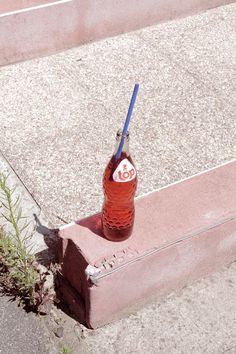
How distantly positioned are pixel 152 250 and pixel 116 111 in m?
2.29

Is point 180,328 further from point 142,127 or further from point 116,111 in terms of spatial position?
point 116,111

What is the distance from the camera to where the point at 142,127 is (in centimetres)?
486

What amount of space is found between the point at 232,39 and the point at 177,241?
12.3ft

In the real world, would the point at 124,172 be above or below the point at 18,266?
above

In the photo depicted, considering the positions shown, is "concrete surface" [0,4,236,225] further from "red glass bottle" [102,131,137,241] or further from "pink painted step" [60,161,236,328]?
"red glass bottle" [102,131,137,241]

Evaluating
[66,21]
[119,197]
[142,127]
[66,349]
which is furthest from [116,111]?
[66,349]

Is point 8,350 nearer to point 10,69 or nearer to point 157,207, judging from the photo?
point 157,207

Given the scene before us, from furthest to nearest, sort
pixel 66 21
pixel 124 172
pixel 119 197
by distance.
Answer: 1. pixel 66 21
2. pixel 119 197
3. pixel 124 172

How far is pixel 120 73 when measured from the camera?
554cm

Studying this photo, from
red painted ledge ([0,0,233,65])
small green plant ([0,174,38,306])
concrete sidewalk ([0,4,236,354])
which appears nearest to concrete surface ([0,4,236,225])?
concrete sidewalk ([0,4,236,354])

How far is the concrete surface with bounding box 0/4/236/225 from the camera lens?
14.2 feet

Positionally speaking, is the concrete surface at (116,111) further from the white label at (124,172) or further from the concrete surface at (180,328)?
the white label at (124,172)

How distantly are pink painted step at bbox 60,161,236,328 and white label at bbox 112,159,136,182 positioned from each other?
0.38 metres

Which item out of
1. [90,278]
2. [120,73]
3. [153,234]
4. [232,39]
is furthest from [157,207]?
[232,39]
